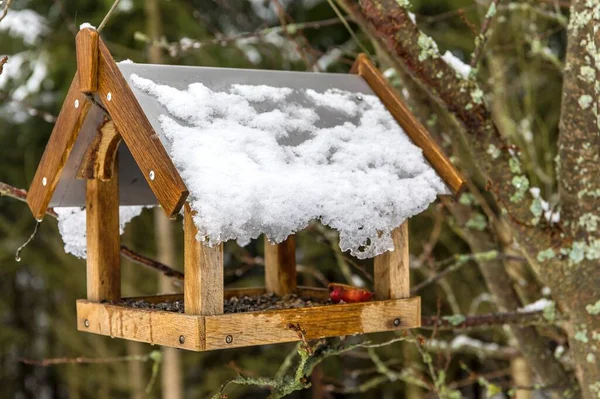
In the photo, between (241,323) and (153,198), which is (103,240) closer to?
Result: (153,198)

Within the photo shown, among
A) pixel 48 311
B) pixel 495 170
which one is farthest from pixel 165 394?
pixel 495 170

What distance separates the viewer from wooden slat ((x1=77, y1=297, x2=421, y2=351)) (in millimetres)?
1441

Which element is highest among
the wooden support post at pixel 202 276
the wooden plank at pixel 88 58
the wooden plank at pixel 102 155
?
the wooden plank at pixel 88 58

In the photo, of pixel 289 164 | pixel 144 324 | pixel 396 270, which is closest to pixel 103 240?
pixel 144 324

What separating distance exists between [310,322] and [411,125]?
56 cm

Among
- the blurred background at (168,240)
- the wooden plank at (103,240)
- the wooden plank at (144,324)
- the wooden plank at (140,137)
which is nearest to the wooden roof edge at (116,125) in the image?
the wooden plank at (140,137)

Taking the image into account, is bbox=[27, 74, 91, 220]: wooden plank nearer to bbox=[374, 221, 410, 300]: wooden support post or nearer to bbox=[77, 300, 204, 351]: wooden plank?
bbox=[77, 300, 204, 351]: wooden plank

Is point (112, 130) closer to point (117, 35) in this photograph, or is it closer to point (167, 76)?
point (167, 76)

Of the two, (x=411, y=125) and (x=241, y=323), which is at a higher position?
(x=411, y=125)

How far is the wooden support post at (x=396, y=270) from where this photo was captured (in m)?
1.81

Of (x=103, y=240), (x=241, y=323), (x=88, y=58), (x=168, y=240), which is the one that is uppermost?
(x=168, y=240)

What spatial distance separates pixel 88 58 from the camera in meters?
1.60

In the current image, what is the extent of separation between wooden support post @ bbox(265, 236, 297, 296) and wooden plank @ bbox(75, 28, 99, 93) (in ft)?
2.43

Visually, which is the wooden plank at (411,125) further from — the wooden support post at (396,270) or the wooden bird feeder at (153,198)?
the wooden support post at (396,270)
